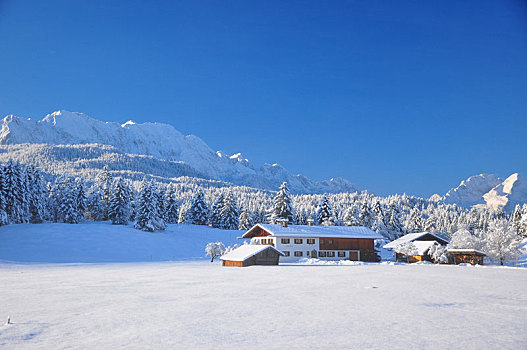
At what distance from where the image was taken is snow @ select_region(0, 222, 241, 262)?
56.5 m

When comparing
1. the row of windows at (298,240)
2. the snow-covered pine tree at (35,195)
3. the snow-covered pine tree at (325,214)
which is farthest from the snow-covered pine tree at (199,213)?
the row of windows at (298,240)

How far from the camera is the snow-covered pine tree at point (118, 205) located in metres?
86.4

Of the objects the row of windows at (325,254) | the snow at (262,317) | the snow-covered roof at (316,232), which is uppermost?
the snow-covered roof at (316,232)

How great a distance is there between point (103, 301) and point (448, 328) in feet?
49.6

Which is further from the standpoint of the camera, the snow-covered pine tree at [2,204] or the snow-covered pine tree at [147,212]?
the snow-covered pine tree at [147,212]

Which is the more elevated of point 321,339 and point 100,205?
point 100,205

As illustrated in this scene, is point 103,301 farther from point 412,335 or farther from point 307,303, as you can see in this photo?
point 412,335

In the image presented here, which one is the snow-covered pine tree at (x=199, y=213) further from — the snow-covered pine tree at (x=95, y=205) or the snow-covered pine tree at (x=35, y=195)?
the snow-covered pine tree at (x=35, y=195)

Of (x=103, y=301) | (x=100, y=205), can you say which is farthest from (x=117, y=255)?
(x=103, y=301)

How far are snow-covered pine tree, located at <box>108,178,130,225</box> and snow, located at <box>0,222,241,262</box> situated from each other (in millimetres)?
10124

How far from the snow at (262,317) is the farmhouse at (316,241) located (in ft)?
120

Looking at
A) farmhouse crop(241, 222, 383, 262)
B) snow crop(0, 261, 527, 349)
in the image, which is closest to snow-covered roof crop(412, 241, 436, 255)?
farmhouse crop(241, 222, 383, 262)

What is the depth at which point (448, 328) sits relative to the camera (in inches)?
528

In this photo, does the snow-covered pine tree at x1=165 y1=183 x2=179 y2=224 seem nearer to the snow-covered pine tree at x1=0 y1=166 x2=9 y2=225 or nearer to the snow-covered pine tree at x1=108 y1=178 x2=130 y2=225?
the snow-covered pine tree at x1=108 y1=178 x2=130 y2=225
